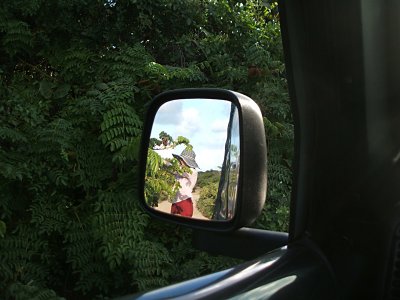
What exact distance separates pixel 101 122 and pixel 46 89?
0.67 meters

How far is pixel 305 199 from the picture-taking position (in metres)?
1.38

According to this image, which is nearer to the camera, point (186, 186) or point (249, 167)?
point (249, 167)

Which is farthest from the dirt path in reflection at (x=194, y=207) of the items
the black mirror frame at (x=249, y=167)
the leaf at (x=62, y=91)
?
the leaf at (x=62, y=91)

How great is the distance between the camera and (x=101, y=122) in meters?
4.33

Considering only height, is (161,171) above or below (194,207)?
above

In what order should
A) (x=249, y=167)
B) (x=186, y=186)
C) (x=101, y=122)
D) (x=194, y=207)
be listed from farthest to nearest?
(x=101, y=122), (x=186, y=186), (x=194, y=207), (x=249, y=167)

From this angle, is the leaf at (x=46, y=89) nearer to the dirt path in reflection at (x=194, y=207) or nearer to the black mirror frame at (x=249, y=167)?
the dirt path in reflection at (x=194, y=207)

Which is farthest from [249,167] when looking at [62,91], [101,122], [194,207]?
[62,91]

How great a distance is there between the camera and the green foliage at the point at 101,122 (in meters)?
4.04

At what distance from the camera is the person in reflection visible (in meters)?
1.79

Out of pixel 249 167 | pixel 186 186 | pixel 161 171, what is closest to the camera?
pixel 249 167

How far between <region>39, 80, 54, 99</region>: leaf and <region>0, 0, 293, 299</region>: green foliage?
1cm

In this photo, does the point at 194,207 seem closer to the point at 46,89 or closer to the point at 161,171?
the point at 161,171

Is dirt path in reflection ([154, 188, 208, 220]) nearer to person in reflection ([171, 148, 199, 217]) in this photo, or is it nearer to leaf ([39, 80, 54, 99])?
person in reflection ([171, 148, 199, 217])
